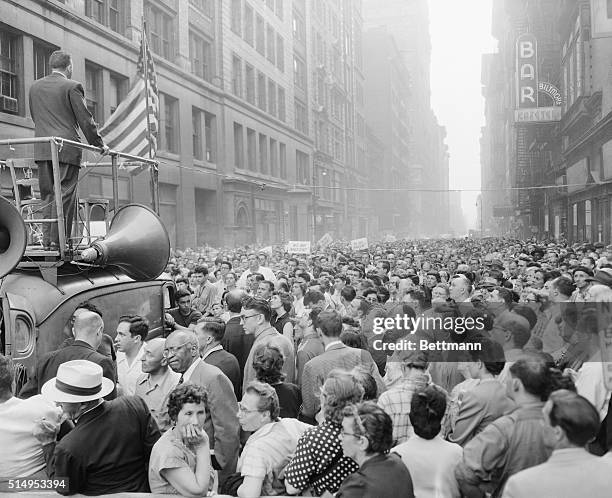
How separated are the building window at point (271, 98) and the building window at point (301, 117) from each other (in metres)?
5.95

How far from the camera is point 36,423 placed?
12.7 ft

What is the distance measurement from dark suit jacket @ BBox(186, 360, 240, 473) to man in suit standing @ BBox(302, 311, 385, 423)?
0.83 meters

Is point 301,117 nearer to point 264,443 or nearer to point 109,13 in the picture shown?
point 109,13

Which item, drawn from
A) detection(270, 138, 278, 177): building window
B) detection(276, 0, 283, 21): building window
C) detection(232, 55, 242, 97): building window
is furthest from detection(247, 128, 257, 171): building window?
detection(276, 0, 283, 21): building window

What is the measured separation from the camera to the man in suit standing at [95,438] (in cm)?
357

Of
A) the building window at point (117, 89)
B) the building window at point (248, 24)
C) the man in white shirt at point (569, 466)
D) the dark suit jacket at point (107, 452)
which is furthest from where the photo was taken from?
the building window at point (248, 24)

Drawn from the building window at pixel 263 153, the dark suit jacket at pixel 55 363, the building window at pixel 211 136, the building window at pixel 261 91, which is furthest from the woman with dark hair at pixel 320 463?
the building window at pixel 261 91

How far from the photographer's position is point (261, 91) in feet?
131

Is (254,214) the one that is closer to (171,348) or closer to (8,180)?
(8,180)

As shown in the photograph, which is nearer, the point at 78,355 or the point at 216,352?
the point at 78,355

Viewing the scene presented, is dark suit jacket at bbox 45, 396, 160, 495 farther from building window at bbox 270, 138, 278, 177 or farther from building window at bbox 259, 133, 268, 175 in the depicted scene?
building window at bbox 270, 138, 278, 177

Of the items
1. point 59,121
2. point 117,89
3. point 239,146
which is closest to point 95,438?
point 59,121

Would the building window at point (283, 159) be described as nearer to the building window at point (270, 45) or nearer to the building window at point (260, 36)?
the building window at point (270, 45)

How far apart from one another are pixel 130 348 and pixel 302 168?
44329 millimetres
